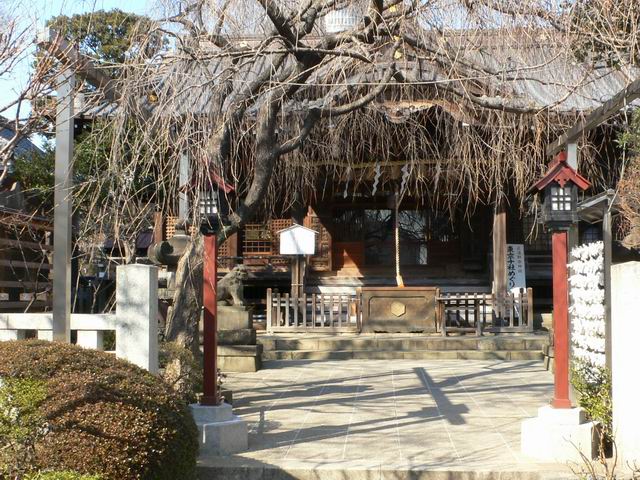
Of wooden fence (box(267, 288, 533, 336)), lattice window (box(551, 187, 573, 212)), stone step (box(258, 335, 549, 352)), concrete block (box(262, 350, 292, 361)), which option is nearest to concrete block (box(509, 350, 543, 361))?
stone step (box(258, 335, 549, 352))

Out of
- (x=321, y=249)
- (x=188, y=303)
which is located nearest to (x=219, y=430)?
(x=188, y=303)

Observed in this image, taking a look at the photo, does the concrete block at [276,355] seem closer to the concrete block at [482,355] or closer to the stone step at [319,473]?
the concrete block at [482,355]

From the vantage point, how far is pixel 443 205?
1820 centimetres

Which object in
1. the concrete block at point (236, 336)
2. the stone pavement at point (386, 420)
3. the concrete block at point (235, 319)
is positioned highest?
the concrete block at point (235, 319)

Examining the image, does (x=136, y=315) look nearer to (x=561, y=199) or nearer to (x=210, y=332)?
(x=210, y=332)

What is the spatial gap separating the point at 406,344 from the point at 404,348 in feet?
0.30

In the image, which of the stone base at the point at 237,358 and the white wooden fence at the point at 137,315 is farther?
the stone base at the point at 237,358

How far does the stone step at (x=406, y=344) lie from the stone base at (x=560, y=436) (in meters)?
7.32

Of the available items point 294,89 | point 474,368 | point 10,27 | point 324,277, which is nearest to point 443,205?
point 324,277

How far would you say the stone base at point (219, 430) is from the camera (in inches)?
229

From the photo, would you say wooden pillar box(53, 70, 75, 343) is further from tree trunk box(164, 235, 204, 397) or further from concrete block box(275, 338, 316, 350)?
concrete block box(275, 338, 316, 350)

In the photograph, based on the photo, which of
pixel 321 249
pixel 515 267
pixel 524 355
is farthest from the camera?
pixel 321 249

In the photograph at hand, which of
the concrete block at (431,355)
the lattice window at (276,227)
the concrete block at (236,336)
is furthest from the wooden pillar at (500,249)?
the concrete block at (236,336)

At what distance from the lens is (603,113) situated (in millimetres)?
5734
